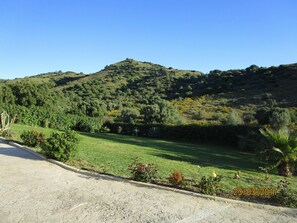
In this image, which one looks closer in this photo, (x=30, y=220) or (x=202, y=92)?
(x=30, y=220)

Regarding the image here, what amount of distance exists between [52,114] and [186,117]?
18.6 m

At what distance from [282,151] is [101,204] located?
24.5ft

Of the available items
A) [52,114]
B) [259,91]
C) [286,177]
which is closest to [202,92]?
[259,91]

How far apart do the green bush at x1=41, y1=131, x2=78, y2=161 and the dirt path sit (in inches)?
69.0

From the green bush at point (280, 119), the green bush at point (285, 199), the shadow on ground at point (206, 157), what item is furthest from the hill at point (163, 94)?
the green bush at point (285, 199)

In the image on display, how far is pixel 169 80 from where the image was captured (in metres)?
66.3

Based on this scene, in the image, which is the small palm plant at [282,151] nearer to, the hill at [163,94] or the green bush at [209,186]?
the green bush at [209,186]

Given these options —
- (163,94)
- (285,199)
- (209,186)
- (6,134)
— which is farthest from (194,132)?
(163,94)

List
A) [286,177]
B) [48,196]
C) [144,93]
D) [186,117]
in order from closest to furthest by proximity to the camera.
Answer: [48,196], [286,177], [186,117], [144,93]

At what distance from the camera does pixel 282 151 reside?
428 inches

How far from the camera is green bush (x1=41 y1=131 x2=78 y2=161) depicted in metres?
9.68

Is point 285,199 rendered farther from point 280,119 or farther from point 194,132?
point 280,119

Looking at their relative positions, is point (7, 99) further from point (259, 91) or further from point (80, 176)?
point (259, 91)

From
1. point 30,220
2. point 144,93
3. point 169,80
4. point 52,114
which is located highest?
point 169,80
